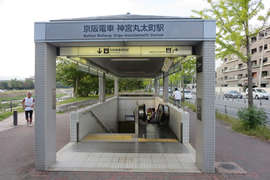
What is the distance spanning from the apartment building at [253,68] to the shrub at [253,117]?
20159 millimetres

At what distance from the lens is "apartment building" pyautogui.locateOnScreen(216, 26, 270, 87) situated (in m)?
35.9

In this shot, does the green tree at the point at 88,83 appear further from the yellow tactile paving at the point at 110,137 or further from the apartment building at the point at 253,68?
the apartment building at the point at 253,68

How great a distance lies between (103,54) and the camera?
4.77 meters

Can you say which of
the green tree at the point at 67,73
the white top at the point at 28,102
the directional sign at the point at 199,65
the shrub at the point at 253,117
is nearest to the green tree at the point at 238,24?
the shrub at the point at 253,117

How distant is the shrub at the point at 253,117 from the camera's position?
23.7ft

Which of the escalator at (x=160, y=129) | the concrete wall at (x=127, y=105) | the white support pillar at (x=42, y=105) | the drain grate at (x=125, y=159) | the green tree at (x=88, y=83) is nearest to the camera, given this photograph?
the white support pillar at (x=42, y=105)

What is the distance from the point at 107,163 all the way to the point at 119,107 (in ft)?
39.4

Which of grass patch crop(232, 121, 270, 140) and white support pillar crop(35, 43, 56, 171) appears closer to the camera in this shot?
white support pillar crop(35, 43, 56, 171)

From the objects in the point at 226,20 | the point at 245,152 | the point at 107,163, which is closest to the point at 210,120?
the point at 245,152

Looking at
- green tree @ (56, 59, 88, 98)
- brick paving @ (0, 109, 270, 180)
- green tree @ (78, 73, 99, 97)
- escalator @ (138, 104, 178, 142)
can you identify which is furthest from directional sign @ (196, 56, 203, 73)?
green tree @ (78, 73, 99, 97)

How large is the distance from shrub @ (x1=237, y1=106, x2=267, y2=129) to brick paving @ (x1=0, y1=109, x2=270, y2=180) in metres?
0.66

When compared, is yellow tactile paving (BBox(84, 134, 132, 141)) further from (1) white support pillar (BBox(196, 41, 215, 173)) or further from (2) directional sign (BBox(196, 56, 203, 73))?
→ (2) directional sign (BBox(196, 56, 203, 73))

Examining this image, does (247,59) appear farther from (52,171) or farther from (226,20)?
(52,171)

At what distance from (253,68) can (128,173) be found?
4515 cm
